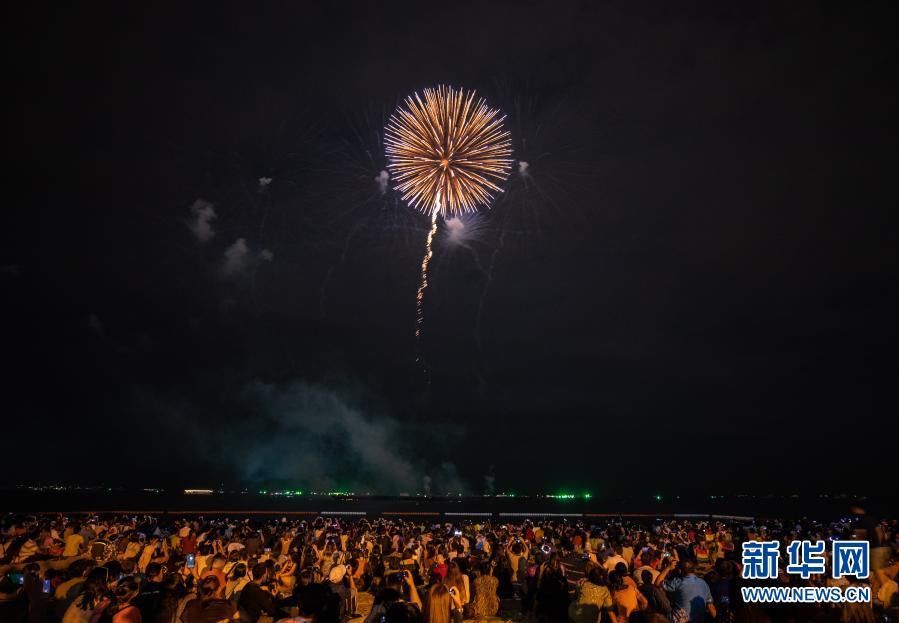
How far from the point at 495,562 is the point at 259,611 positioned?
710 centimetres

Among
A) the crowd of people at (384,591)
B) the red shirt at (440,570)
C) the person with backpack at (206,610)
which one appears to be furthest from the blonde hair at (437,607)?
the red shirt at (440,570)

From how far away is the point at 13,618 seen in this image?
269 inches

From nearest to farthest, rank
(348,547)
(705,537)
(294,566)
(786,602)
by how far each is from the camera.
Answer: (786,602) → (294,566) → (348,547) → (705,537)

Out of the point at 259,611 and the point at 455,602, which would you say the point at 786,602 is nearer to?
the point at 455,602

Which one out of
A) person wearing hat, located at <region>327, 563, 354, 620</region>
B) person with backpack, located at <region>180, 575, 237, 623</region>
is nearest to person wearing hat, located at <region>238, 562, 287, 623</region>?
person with backpack, located at <region>180, 575, 237, 623</region>

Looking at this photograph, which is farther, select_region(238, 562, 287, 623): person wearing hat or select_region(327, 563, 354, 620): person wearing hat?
select_region(327, 563, 354, 620): person wearing hat

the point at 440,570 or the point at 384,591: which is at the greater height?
the point at 384,591

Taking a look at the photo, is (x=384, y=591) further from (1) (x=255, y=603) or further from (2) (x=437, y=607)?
(1) (x=255, y=603)

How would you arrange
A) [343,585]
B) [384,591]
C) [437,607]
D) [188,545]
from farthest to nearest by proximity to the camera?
[188,545]
[343,585]
[437,607]
[384,591]

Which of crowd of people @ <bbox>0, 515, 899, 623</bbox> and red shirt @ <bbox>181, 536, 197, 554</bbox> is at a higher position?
crowd of people @ <bbox>0, 515, 899, 623</bbox>

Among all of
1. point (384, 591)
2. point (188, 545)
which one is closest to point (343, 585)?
point (384, 591)

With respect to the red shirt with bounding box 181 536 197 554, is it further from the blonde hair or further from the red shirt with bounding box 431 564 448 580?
the blonde hair

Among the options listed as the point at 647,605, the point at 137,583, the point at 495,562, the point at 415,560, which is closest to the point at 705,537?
the point at 495,562

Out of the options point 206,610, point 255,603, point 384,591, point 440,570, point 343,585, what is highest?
point 384,591
